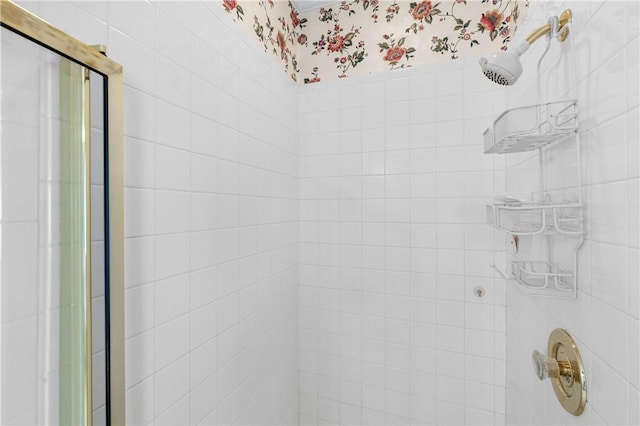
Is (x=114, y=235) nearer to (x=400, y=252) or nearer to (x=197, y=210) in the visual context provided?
(x=197, y=210)

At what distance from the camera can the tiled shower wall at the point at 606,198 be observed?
580 mm

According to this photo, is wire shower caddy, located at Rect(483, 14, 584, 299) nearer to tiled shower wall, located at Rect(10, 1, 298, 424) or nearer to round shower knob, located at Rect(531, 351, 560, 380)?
round shower knob, located at Rect(531, 351, 560, 380)

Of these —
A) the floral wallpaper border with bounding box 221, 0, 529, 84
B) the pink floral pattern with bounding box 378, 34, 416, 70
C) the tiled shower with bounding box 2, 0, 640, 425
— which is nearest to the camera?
the tiled shower with bounding box 2, 0, 640, 425

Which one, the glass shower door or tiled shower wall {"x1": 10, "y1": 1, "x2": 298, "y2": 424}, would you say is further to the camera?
tiled shower wall {"x1": 10, "y1": 1, "x2": 298, "y2": 424}

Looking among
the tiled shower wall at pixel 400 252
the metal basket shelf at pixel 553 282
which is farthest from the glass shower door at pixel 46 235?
the tiled shower wall at pixel 400 252

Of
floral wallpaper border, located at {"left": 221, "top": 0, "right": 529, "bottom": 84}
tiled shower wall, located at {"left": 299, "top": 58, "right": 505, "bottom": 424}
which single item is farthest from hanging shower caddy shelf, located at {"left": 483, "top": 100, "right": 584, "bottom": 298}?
floral wallpaper border, located at {"left": 221, "top": 0, "right": 529, "bottom": 84}

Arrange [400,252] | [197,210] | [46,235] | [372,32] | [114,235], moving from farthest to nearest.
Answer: [372,32] < [400,252] < [197,210] < [114,235] < [46,235]

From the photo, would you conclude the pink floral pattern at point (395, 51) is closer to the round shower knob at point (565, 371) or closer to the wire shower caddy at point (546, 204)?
the wire shower caddy at point (546, 204)

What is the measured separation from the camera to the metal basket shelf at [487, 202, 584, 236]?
0.76 m

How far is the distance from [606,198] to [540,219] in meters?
0.25

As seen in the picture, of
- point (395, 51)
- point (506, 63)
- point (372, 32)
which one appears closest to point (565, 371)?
point (506, 63)

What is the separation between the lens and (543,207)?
753 mm

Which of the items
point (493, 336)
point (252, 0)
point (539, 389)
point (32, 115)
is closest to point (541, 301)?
point (539, 389)

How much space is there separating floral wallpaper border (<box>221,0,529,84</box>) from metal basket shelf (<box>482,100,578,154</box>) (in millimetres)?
748
